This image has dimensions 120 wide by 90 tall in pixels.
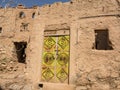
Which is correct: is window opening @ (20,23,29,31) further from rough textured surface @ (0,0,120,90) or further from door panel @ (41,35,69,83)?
door panel @ (41,35,69,83)

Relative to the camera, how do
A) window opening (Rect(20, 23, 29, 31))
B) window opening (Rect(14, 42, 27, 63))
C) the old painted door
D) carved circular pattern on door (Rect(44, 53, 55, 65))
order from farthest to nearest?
window opening (Rect(20, 23, 29, 31)) → window opening (Rect(14, 42, 27, 63)) → carved circular pattern on door (Rect(44, 53, 55, 65)) → the old painted door

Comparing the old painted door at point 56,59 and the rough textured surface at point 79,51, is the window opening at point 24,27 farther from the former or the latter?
the old painted door at point 56,59

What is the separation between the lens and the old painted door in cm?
995

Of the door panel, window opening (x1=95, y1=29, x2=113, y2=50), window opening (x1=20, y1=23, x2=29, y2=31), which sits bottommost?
the door panel

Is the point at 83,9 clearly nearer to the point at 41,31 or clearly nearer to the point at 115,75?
the point at 41,31

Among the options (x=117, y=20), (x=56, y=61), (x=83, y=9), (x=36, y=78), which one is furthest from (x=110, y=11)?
(x=36, y=78)

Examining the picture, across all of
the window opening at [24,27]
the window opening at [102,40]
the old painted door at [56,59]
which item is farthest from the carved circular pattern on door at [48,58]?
the window opening at [24,27]

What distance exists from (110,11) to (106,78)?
2800 mm

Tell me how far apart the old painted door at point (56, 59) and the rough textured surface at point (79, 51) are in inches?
10.3

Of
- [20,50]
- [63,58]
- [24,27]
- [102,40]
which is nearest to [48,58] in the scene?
[63,58]

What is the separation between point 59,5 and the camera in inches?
420

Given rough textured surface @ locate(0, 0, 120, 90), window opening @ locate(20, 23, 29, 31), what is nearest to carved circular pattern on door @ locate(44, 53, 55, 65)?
rough textured surface @ locate(0, 0, 120, 90)

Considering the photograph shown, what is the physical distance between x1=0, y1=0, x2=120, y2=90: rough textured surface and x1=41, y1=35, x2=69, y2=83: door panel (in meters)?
0.26

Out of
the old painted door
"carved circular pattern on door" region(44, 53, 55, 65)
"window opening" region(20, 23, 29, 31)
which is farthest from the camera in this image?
"window opening" region(20, 23, 29, 31)
